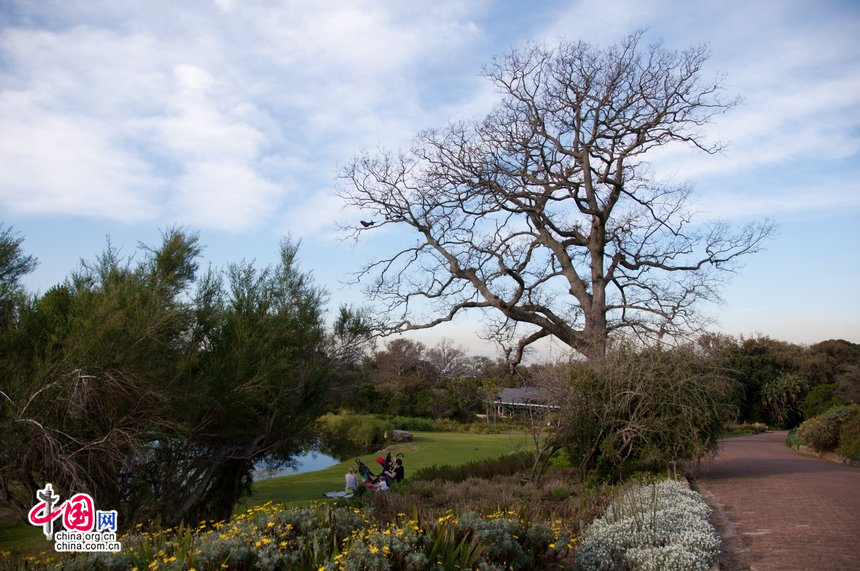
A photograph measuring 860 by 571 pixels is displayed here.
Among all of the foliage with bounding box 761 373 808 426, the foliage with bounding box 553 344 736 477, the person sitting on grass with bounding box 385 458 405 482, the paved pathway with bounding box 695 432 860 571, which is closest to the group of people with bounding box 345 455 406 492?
Result: the person sitting on grass with bounding box 385 458 405 482

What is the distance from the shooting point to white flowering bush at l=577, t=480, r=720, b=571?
20.1 ft

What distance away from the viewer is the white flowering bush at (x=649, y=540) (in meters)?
6.14

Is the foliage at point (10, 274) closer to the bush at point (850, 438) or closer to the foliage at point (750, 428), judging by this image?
the bush at point (850, 438)

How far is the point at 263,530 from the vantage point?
5.48 m

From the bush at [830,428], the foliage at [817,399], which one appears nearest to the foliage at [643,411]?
the bush at [830,428]

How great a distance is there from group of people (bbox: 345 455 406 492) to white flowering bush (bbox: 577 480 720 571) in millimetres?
5178

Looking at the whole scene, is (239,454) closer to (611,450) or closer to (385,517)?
(385,517)

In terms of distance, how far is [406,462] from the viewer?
2092 centimetres

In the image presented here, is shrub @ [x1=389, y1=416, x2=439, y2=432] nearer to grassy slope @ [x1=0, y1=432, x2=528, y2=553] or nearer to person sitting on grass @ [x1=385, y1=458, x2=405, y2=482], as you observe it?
grassy slope @ [x1=0, y1=432, x2=528, y2=553]

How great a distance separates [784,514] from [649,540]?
412 centimetres

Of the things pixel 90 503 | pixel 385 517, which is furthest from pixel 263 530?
pixel 90 503

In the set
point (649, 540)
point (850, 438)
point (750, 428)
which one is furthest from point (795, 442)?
point (649, 540)
